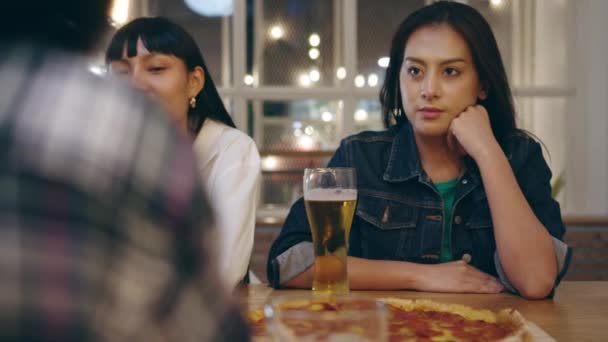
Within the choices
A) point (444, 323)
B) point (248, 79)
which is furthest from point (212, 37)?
point (444, 323)

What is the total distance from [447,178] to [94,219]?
1.43 metres

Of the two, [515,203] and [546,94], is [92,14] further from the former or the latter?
[546,94]

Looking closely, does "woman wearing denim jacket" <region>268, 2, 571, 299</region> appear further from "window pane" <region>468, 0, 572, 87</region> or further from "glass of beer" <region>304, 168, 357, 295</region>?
"window pane" <region>468, 0, 572, 87</region>

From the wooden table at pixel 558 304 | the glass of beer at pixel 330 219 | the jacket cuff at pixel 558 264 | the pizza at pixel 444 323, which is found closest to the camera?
the pizza at pixel 444 323

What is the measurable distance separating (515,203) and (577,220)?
153 centimetres

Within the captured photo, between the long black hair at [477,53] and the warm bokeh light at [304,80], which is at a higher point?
the warm bokeh light at [304,80]

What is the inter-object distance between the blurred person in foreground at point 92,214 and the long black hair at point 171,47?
135 centimetres

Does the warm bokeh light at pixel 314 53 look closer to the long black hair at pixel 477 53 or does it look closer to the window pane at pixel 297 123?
the window pane at pixel 297 123

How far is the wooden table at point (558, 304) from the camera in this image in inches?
41.2

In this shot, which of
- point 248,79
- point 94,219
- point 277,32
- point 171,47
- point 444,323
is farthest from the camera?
point 277,32

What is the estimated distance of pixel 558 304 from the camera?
1273 mm

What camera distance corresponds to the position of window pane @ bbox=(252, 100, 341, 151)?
3098 millimetres

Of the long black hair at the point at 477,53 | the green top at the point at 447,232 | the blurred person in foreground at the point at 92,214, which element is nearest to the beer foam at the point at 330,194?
the green top at the point at 447,232

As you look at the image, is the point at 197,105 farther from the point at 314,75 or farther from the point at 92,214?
the point at 92,214
